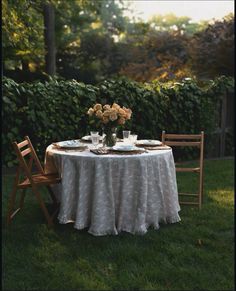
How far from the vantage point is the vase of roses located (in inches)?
204

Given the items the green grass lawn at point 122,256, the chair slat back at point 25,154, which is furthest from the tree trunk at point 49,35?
the green grass lawn at point 122,256

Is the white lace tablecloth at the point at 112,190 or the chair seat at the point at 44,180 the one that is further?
the chair seat at the point at 44,180

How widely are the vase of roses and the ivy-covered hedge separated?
2260 millimetres

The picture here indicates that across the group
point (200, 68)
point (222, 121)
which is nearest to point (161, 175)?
point (222, 121)

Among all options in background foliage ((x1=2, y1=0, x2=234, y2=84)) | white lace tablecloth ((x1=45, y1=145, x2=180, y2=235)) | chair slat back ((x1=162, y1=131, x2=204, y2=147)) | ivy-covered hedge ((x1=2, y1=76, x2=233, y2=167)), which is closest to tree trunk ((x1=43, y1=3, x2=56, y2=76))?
background foliage ((x1=2, y1=0, x2=234, y2=84))

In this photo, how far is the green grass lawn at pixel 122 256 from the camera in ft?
12.2

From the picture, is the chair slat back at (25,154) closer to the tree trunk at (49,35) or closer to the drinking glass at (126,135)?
the drinking glass at (126,135)

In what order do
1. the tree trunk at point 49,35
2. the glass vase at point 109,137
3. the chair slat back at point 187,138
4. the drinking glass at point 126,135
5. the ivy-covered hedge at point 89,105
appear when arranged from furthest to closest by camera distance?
the tree trunk at point 49,35
the ivy-covered hedge at point 89,105
the chair slat back at point 187,138
the drinking glass at point 126,135
the glass vase at point 109,137

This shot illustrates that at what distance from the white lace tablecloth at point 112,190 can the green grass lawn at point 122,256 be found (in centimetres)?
15

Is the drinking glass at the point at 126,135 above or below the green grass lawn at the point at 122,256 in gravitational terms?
above

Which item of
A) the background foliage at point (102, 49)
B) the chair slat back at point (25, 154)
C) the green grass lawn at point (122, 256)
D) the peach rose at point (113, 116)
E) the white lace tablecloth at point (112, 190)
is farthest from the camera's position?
the background foliage at point (102, 49)

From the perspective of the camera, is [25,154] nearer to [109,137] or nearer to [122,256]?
[109,137]

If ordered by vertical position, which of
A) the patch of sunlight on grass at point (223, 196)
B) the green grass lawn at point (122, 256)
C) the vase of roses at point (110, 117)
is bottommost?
the green grass lawn at point (122, 256)

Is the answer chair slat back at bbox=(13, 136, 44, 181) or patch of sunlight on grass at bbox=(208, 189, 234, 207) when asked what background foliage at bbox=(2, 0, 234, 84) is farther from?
patch of sunlight on grass at bbox=(208, 189, 234, 207)
